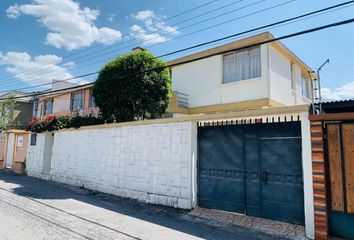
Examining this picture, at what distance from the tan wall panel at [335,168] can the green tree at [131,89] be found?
28.6 ft

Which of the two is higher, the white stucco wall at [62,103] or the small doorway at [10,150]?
the white stucco wall at [62,103]

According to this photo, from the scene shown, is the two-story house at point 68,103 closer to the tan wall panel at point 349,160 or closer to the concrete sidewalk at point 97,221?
the concrete sidewalk at point 97,221

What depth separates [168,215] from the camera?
25.0 ft

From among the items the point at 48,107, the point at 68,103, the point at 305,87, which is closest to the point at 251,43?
the point at 305,87

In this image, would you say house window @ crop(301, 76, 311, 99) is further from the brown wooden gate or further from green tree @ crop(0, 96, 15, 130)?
green tree @ crop(0, 96, 15, 130)

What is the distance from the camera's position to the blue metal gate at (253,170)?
256 inches

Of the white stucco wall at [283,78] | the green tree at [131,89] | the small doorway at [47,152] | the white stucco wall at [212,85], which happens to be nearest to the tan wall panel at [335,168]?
the white stucco wall at [212,85]

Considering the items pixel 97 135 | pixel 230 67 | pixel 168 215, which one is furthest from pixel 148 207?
pixel 230 67

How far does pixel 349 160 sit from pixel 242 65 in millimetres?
8981

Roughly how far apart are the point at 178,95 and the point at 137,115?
319 centimetres

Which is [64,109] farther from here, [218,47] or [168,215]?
[168,215]

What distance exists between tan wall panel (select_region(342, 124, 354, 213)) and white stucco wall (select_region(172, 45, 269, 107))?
280 inches

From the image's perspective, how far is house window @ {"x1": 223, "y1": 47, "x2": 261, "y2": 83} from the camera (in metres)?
13.3

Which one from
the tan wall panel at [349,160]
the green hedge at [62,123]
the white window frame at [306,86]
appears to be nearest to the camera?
the tan wall panel at [349,160]
